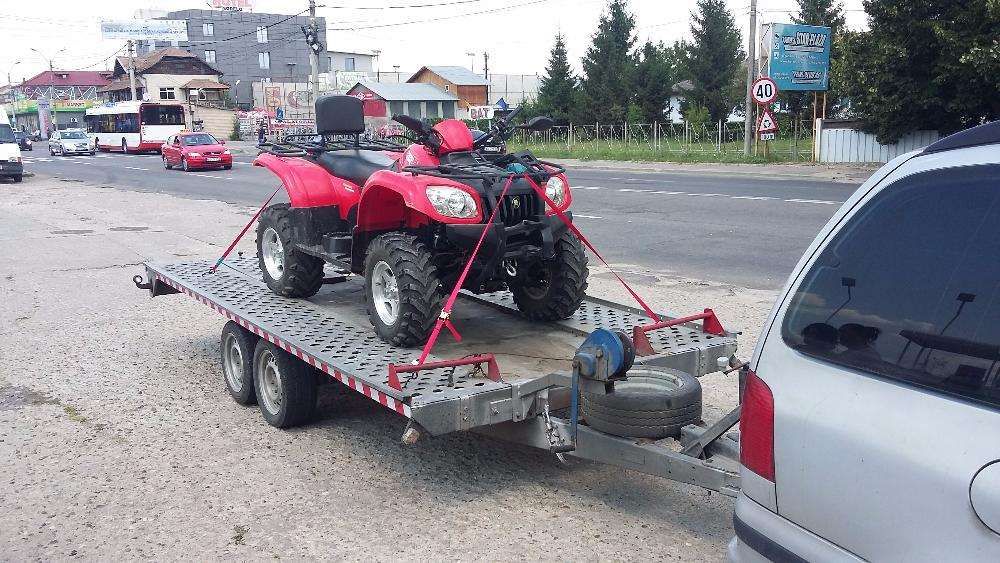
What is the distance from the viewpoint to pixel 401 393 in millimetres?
4129

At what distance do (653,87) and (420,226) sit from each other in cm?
5306

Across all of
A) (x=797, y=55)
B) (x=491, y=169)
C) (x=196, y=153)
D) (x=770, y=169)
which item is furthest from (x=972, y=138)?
(x=196, y=153)

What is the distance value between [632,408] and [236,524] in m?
2.12

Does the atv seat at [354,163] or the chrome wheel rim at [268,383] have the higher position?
the atv seat at [354,163]

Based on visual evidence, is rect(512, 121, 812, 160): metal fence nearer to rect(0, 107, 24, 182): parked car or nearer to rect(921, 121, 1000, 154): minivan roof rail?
rect(0, 107, 24, 182): parked car

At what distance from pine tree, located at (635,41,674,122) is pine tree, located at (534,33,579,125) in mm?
7205

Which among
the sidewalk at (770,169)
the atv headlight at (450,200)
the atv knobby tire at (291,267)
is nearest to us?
the atv headlight at (450,200)

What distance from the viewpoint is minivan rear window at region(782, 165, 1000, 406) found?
6.90 ft

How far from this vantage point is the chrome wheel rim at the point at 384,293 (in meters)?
5.23

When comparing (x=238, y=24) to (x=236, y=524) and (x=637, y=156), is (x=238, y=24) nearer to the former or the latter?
(x=637, y=156)

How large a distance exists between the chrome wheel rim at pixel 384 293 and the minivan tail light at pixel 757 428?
9.49 feet

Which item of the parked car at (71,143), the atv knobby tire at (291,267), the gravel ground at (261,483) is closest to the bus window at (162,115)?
the parked car at (71,143)

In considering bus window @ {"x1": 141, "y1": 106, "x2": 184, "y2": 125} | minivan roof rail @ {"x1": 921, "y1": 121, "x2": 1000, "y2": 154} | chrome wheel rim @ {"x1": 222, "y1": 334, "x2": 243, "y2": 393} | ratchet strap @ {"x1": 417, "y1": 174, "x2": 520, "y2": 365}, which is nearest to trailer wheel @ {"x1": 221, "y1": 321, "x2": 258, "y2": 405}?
chrome wheel rim @ {"x1": 222, "y1": 334, "x2": 243, "y2": 393}

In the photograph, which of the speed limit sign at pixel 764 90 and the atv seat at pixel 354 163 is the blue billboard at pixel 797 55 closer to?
the speed limit sign at pixel 764 90
